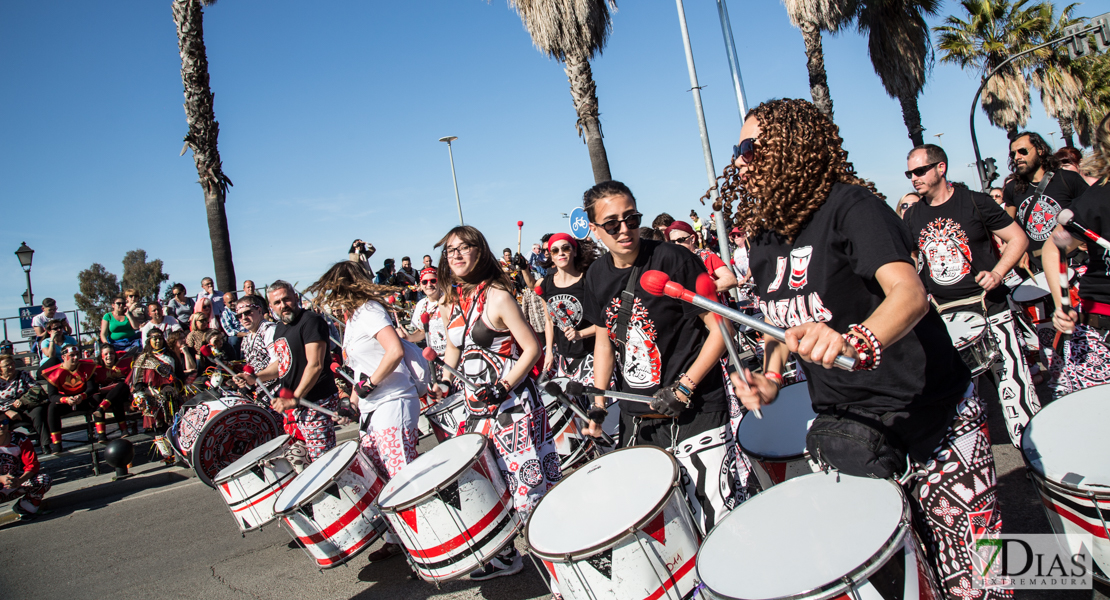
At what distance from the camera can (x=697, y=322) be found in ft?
9.65

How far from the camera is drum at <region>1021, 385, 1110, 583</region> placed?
191cm

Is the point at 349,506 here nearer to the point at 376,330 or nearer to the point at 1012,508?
the point at 376,330

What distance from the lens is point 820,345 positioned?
1585mm

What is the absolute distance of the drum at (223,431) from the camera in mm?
5613

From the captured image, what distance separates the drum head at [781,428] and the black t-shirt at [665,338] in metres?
0.19

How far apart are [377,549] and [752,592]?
3.56m

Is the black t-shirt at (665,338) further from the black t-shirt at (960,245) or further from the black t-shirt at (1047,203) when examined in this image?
the black t-shirt at (1047,203)

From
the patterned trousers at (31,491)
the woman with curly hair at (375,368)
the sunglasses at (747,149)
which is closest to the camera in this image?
the sunglasses at (747,149)

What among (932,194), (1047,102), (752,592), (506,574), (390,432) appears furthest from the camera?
(1047,102)

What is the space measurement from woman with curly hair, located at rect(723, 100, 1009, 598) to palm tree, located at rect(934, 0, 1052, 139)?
25.5 m

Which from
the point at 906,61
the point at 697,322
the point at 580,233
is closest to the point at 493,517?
the point at 697,322

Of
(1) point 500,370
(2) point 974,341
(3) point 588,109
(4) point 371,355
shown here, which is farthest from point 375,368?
(3) point 588,109

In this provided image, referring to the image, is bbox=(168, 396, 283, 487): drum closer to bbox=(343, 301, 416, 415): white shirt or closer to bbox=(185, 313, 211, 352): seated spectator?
bbox=(343, 301, 416, 415): white shirt

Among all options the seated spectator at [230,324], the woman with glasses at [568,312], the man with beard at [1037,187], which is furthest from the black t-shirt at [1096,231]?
the seated spectator at [230,324]
